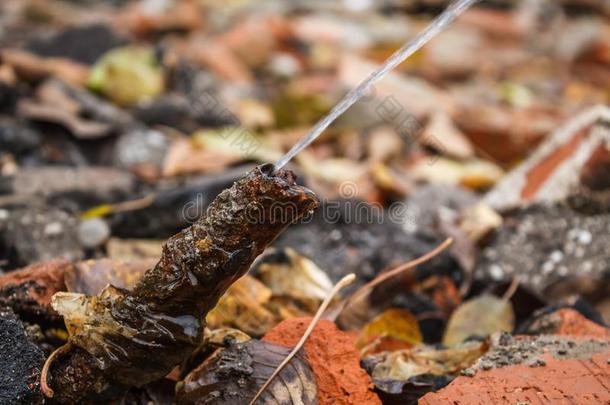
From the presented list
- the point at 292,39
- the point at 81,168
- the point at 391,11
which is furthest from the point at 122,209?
the point at 391,11

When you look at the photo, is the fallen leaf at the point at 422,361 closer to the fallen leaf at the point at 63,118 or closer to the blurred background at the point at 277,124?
the blurred background at the point at 277,124

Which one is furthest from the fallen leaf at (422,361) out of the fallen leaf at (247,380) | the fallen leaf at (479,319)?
the fallen leaf at (479,319)

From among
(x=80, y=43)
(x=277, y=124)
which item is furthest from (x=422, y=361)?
(x=80, y=43)

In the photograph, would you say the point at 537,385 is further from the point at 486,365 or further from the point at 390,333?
the point at 390,333

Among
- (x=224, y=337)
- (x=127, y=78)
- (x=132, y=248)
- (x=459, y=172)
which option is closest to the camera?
(x=224, y=337)

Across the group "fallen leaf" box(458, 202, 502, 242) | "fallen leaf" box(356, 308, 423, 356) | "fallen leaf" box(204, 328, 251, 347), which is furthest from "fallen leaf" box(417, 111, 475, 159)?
"fallen leaf" box(204, 328, 251, 347)

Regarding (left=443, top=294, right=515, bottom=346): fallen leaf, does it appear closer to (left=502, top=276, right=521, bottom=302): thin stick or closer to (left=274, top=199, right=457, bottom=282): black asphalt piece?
(left=502, top=276, right=521, bottom=302): thin stick
